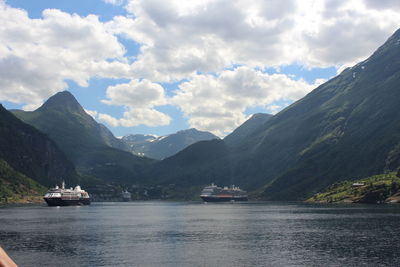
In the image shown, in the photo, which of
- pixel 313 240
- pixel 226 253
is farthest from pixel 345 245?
pixel 226 253

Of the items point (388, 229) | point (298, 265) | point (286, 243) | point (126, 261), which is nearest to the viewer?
point (298, 265)

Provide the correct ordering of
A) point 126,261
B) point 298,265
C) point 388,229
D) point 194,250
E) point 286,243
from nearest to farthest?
point 298,265, point 126,261, point 194,250, point 286,243, point 388,229

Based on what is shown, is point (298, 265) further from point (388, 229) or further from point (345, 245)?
point (388, 229)

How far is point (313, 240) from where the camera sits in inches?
4579

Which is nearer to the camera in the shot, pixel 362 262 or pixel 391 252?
pixel 362 262

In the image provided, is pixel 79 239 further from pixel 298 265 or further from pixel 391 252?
pixel 391 252

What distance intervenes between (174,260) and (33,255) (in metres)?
29.4

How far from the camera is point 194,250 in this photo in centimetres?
10081

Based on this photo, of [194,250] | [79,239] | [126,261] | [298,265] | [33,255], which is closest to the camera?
[298,265]

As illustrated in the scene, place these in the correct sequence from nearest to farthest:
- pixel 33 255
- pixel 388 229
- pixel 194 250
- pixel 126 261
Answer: pixel 126 261 → pixel 33 255 → pixel 194 250 → pixel 388 229

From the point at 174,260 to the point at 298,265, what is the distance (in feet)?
76.6

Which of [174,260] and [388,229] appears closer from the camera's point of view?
[174,260]

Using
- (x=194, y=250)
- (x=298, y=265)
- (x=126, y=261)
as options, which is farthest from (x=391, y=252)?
(x=126, y=261)

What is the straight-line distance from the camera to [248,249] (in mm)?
102000
